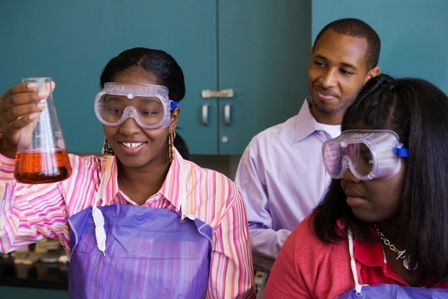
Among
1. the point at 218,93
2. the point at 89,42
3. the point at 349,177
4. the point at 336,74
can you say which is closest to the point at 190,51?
the point at 218,93

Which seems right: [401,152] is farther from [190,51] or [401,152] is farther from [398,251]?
[190,51]

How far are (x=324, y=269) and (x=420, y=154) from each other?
0.34m

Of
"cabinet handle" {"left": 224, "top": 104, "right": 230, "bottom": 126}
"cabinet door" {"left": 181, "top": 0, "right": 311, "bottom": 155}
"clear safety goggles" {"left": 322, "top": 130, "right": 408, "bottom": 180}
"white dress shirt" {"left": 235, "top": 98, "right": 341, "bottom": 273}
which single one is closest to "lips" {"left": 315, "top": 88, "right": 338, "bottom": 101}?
"white dress shirt" {"left": 235, "top": 98, "right": 341, "bottom": 273}

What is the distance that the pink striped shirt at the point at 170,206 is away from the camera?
165cm

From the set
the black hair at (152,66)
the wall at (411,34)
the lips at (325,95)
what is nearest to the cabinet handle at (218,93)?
the wall at (411,34)

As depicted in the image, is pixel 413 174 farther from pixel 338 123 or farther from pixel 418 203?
pixel 338 123

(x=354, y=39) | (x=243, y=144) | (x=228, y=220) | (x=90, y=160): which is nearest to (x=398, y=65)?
(x=354, y=39)

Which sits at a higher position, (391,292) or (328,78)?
(328,78)

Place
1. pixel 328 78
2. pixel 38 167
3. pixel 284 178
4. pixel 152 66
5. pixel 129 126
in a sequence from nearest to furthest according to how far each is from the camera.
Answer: pixel 38 167
pixel 129 126
pixel 152 66
pixel 328 78
pixel 284 178

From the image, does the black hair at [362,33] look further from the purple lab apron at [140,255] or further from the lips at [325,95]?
the purple lab apron at [140,255]

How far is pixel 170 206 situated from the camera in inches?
67.7

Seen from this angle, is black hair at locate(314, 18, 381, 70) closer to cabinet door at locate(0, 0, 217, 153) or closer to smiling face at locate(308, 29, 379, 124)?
smiling face at locate(308, 29, 379, 124)

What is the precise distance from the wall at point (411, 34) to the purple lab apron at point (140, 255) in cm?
120

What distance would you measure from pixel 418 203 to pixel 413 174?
0.07 m
